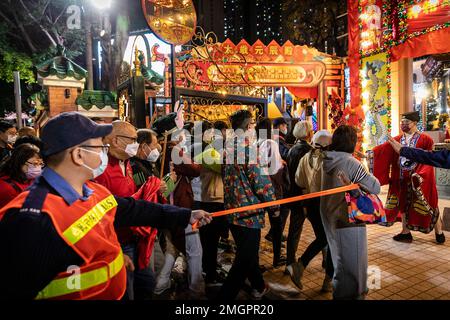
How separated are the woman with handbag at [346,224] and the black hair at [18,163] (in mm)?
3211

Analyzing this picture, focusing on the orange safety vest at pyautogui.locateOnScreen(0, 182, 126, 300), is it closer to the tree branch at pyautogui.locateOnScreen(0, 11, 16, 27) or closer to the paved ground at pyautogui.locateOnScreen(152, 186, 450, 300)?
the paved ground at pyautogui.locateOnScreen(152, 186, 450, 300)

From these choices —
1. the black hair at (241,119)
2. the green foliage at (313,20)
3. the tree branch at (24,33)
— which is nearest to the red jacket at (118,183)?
the black hair at (241,119)

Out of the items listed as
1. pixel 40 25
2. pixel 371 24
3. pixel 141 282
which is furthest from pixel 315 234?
pixel 40 25

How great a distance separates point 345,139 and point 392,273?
2.39m

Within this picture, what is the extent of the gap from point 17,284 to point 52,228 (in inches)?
10.9

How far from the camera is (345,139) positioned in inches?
131

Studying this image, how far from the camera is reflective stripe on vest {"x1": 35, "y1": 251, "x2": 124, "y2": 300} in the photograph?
1601mm

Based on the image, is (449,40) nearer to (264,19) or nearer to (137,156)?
(137,156)

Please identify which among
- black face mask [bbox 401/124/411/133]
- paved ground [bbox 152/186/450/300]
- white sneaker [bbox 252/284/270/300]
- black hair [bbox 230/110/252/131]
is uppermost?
black hair [bbox 230/110/252/131]

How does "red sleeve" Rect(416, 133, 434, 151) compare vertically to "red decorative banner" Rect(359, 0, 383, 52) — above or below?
below

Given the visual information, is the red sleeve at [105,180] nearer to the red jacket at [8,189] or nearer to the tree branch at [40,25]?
the red jacket at [8,189]

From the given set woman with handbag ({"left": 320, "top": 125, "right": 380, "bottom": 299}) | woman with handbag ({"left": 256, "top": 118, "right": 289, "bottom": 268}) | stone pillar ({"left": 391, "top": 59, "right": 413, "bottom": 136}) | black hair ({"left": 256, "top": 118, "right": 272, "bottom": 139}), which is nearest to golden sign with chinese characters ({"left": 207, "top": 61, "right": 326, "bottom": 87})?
stone pillar ({"left": 391, "top": 59, "right": 413, "bottom": 136})

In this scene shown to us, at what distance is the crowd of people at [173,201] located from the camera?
1601 mm

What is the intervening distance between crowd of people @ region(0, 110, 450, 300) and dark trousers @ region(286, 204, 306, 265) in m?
0.01
